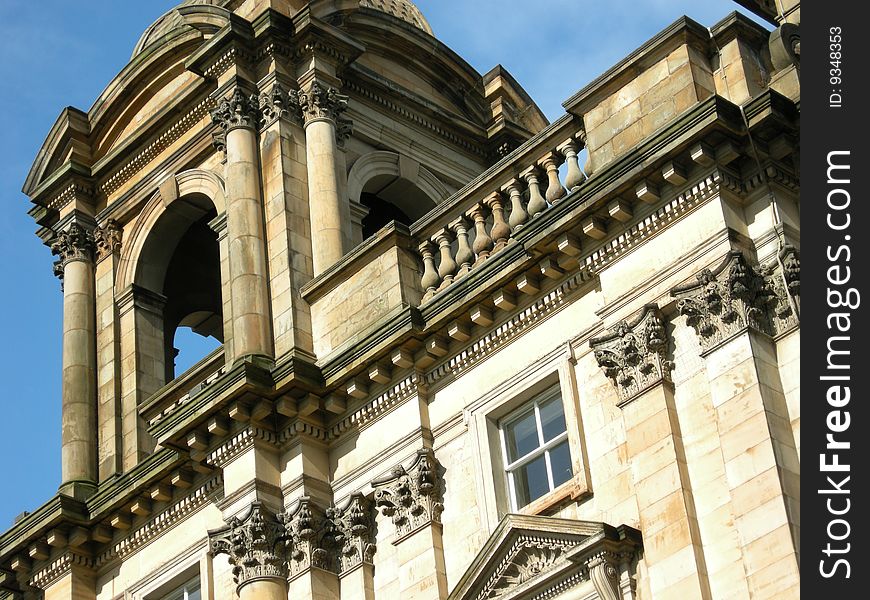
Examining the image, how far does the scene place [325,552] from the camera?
78.5ft

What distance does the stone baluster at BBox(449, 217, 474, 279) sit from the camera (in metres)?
24.6

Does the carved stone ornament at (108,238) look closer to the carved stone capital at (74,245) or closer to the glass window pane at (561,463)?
the carved stone capital at (74,245)

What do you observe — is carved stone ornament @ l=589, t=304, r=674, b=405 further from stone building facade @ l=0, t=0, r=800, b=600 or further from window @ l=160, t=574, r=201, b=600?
window @ l=160, t=574, r=201, b=600

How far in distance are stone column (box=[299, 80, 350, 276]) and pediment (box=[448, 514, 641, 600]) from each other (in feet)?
20.8

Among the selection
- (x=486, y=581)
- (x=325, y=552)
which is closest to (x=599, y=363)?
(x=486, y=581)

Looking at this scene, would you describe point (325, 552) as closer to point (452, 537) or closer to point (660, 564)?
point (452, 537)

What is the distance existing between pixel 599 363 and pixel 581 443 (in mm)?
917

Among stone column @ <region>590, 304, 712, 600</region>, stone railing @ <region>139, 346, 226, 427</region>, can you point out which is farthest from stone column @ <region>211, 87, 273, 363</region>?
stone column @ <region>590, 304, 712, 600</region>

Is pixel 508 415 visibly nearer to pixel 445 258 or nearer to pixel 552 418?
pixel 552 418

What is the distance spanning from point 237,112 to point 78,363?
4.88 m

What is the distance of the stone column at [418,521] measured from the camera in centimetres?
2266

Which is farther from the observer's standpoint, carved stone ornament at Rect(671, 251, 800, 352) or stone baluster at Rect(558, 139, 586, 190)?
stone baluster at Rect(558, 139, 586, 190)

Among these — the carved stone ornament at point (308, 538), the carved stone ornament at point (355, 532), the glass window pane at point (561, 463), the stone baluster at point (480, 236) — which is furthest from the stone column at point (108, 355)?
A: the glass window pane at point (561, 463)

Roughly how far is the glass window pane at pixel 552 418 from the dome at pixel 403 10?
39.4 ft
